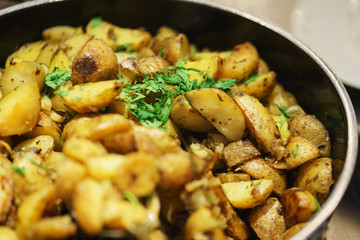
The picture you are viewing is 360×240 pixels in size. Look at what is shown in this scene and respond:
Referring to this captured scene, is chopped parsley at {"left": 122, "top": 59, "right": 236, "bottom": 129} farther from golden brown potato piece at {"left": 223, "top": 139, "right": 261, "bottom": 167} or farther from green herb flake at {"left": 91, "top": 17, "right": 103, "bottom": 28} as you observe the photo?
green herb flake at {"left": 91, "top": 17, "right": 103, "bottom": 28}

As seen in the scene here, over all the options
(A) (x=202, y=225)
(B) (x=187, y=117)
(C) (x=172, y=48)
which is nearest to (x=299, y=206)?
(A) (x=202, y=225)

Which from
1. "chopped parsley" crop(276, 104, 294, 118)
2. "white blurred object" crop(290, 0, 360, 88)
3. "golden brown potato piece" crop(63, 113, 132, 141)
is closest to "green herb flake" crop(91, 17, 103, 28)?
"golden brown potato piece" crop(63, 113, 132, 141)

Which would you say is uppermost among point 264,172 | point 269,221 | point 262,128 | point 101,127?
point 101,127

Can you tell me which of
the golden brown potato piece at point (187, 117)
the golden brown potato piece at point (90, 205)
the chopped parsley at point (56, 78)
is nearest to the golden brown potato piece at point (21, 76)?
the chopped parsley at point (56, 78)

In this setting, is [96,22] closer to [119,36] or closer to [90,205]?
[119,36]

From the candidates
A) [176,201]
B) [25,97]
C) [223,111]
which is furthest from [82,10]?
→ [176,201]

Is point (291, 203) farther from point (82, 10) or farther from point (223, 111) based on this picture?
point (82, 10)

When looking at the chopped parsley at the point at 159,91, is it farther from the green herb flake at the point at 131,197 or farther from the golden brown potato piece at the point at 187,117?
the green herb flake at the point at 131,197
